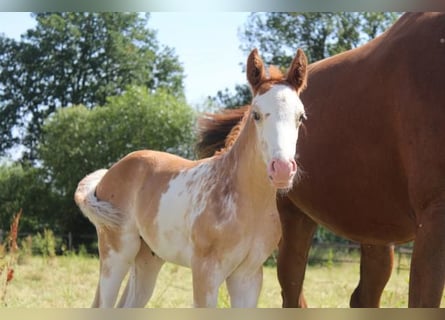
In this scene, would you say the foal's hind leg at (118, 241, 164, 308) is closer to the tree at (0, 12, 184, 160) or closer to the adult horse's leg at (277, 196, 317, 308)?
the adult horse's leg at (277, 196, 317, 308)

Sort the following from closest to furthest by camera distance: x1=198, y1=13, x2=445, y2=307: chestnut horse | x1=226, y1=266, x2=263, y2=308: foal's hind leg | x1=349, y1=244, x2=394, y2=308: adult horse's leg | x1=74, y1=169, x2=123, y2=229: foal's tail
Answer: x1=198, y1=13, x2=445, y2=307: chestnut horse, x1=226, y1=266, x2=263, y2=308: foal's hind leg, x1=74, y1=169, x2=123, y2=229: foal's tail, x1=349, y1=244, x2=394, y2=308: adult horse's leg

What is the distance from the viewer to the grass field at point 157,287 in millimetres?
5702

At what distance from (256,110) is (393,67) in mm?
703

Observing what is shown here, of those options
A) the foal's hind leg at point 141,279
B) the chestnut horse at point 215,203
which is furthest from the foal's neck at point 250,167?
the foal's hind leg at point 141,279

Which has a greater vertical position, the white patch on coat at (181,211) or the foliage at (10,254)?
the white patch on coat at (181,211)

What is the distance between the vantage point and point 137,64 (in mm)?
13492

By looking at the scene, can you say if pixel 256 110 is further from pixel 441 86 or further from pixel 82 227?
pixel 82 227

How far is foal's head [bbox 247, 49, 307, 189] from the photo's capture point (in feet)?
8.16

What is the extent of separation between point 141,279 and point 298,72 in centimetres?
165

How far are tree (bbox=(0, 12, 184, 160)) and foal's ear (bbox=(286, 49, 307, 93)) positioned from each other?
8.65m

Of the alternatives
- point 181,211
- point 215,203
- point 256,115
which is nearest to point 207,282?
point 215,203

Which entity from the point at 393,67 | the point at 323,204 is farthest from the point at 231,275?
the point at 393,67

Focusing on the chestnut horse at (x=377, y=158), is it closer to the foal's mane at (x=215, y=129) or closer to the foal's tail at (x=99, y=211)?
the foal's mane at (x=215, y=129)

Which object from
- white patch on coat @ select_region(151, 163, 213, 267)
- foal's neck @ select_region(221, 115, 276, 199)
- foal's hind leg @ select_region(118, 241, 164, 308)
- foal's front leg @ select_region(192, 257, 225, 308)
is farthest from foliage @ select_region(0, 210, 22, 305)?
foal's neck @ select_region(221, 115, 276, 199)
